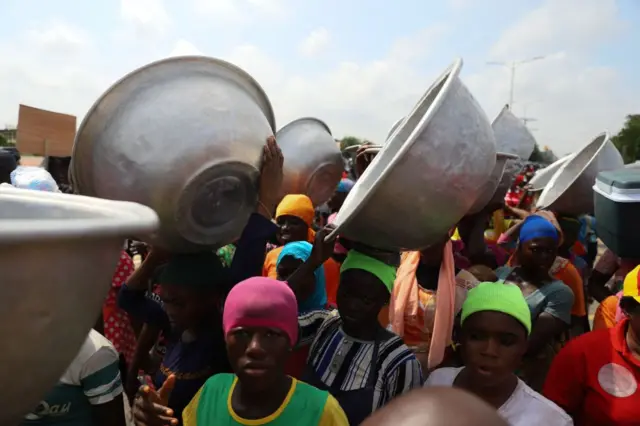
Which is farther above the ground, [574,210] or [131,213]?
[131,213]

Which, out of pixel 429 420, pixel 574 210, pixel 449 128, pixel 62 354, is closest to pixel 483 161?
pixel 449 128

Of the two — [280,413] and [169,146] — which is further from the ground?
[169,146]

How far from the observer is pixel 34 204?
88 centimetres

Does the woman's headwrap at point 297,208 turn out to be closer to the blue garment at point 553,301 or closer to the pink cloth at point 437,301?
the pink cloth at point 437,301

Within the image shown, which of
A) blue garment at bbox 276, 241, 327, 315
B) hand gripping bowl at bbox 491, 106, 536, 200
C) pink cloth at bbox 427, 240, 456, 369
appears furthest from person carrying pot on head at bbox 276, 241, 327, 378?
hand gripping bowl at bbox 491, 106, 536, 200

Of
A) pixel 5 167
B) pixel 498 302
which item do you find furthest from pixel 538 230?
pixel 5 167

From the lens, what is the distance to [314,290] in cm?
269

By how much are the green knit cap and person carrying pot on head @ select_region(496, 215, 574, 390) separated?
96 cm

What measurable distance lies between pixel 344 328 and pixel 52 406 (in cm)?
108

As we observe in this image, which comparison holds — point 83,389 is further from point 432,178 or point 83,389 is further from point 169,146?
point 432,178

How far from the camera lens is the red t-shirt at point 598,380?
77.7 inches

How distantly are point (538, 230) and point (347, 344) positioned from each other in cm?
146

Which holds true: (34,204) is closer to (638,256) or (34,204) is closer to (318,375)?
(318,375)

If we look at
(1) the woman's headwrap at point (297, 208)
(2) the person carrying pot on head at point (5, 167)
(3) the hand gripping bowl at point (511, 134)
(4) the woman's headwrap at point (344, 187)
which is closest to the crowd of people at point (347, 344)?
(1) the woman's headwrap at point (297, 208)
